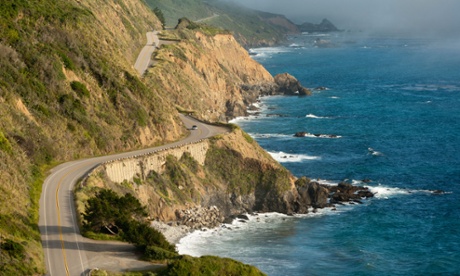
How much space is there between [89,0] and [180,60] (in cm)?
1950

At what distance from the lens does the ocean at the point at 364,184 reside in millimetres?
64000

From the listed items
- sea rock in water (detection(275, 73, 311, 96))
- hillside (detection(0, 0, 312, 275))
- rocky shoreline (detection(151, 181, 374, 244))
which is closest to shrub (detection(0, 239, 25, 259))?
hillside (detection(0, 0, 312, 275))

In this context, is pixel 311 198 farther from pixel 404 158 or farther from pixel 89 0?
pixel 89 0

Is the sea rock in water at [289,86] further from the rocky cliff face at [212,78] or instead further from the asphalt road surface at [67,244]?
the asphalt road surface at [67,244]

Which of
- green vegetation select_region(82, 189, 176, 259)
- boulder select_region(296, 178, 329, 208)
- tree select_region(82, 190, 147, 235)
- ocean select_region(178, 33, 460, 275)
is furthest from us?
boulder select_region(296, 178, 329, 208)

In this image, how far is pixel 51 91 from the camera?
71500 millimetres

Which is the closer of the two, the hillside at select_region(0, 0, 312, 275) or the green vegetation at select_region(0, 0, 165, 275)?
the hillside at select_region(0, 0, 312, 275)

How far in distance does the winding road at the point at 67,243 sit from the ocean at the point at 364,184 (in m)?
13.0

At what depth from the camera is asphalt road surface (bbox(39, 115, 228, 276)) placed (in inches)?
1715

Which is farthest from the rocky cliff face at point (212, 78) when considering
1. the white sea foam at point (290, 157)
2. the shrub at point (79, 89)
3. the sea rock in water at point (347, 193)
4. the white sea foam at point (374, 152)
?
the shrub at point (79, 89)

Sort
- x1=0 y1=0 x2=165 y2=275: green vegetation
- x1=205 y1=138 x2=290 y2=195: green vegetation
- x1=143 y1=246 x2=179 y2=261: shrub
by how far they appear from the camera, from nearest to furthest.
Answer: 1. x1=143 y1=246 x2=179 y2=261: shrub
2. x1=0 y1=0 x2=165 y2=275: green vegetation
3. x1=205 y1=138 x2=290 y2=195: green vegetation

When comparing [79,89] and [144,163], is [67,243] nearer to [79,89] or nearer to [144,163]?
[144,163]

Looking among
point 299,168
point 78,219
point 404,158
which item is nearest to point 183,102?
point 299,168

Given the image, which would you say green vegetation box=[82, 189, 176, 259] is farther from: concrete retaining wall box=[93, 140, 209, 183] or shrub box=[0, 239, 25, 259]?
concrete retaining wall box=[93, 140, 209, 183]
